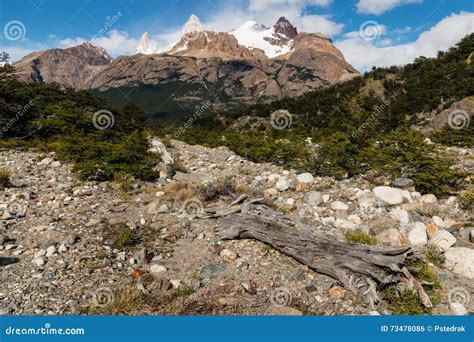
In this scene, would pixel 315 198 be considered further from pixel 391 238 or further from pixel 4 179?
pixel 4 179

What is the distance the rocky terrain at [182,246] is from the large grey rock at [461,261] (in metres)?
0.02

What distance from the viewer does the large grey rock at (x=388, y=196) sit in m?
8.85

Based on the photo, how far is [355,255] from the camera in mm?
5477

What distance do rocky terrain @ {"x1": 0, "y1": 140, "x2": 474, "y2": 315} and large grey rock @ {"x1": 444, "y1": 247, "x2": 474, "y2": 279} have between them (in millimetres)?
15

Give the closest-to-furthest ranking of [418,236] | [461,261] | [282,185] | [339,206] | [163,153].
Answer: [461,261] < [418,236] < [339,206] < [282,185] < [163,153]

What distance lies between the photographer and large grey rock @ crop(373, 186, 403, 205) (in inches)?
348

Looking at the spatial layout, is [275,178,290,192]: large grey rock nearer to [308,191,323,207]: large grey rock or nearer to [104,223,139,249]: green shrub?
[308,191,323,207]: large grey rock

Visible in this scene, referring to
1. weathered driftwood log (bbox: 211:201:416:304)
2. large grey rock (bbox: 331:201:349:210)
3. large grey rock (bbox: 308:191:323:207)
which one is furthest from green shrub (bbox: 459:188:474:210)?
weathered driftwood log (bbox: 211:201:416:304)

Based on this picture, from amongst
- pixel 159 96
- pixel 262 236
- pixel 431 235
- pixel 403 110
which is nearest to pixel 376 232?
pixel 431 235

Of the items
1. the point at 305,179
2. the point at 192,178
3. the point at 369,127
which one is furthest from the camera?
the point at 369,127

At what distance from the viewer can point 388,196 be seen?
9.03m

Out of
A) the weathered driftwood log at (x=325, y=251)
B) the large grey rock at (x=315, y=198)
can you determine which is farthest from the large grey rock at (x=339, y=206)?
the weathered driftwood log at (x=325, y=251)

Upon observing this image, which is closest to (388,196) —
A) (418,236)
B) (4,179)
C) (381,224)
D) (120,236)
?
(381,224)

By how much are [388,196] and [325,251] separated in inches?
165
